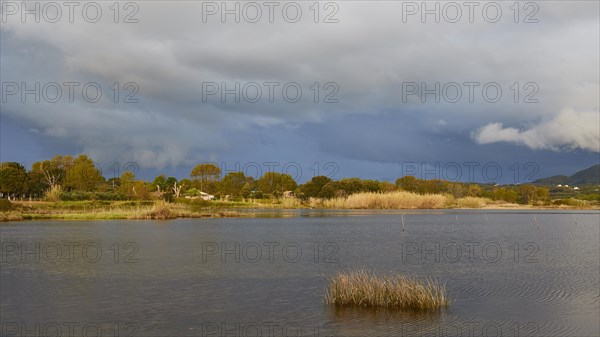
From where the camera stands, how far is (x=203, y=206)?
87.4m

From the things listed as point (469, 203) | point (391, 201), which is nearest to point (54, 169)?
point (391, 201)

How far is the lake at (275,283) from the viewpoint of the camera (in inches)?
612

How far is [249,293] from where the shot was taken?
20.4 metres

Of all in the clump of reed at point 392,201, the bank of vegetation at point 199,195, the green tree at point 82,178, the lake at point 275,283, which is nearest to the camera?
the lake at point 275,283

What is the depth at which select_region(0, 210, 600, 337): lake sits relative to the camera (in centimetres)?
1554

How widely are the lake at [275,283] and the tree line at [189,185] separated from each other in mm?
59564

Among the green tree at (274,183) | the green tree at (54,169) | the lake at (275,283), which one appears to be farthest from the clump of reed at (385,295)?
the green tree at (274,183)

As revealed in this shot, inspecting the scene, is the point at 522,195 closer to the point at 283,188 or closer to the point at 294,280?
the point at 283,188

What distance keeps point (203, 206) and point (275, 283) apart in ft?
219

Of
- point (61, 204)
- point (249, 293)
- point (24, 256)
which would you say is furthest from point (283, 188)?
point (249, 293)

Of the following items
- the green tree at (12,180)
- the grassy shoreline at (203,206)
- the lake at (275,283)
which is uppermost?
the green tree at (12,180)

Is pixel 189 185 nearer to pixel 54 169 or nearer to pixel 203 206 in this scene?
pixel 54 169

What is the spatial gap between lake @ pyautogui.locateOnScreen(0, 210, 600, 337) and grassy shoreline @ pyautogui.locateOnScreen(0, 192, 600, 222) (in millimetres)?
22843

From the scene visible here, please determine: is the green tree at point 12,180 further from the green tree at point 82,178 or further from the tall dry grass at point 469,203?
the tall dry grass at point 469,203
